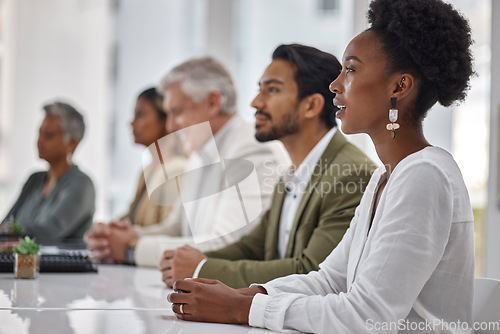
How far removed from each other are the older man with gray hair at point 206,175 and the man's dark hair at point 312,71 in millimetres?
469

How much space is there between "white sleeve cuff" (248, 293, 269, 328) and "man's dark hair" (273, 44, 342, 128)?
904 millimetres

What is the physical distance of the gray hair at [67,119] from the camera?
3.81 meters

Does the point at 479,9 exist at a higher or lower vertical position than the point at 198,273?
higher

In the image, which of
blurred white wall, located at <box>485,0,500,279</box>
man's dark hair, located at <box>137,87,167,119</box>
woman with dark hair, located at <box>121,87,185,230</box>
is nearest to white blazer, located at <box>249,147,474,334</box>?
blurred white wall, located at <box>485,0,500,279</box>

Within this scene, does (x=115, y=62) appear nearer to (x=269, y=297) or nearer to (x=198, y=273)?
(x=198, y=273)

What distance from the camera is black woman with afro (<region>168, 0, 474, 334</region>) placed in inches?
46.8

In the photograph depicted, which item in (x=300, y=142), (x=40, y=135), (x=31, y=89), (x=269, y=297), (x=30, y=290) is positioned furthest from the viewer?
(x=31, y=89)

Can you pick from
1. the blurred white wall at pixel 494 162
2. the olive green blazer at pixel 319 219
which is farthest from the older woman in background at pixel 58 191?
the blurred white wall at pixel 494 162

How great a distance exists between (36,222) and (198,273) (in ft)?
6.15

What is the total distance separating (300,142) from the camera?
2158mm

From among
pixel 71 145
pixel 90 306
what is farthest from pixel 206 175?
pixel 90 306

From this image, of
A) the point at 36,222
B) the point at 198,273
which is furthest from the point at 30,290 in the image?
the point at 36,222

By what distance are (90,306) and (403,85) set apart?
0.90m

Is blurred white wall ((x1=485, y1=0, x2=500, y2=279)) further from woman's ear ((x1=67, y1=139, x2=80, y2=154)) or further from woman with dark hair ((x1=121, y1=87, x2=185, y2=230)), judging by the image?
woman's ear ((x1=67, y1=139, x2=80, y2=154))
